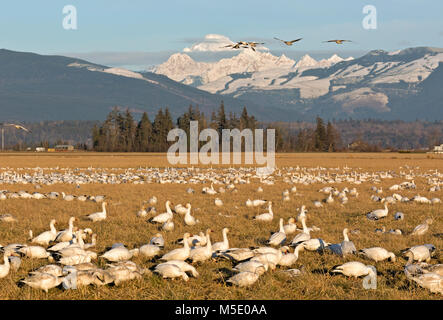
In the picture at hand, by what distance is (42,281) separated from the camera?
8.64m

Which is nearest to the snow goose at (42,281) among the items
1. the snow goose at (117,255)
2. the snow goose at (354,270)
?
the snow goose at (117,255)

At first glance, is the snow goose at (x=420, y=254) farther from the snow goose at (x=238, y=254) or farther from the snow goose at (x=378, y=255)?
the snow goose at (x=238, y=254)

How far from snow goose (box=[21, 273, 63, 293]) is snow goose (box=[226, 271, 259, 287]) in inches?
110

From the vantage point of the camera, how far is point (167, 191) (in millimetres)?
25781

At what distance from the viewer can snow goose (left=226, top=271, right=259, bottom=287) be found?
29.2ft

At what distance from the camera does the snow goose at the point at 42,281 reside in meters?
8.63

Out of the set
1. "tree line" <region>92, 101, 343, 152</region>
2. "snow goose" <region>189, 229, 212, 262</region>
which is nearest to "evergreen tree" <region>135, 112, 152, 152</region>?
"tree line" <region>92, 101, 343, 152</region>

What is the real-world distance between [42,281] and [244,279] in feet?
10.5

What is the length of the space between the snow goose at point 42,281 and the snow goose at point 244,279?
2.80 m

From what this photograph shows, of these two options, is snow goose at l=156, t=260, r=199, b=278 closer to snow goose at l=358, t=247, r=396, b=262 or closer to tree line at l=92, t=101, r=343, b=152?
snow goose at l=358, t=247, r=396, b=262
